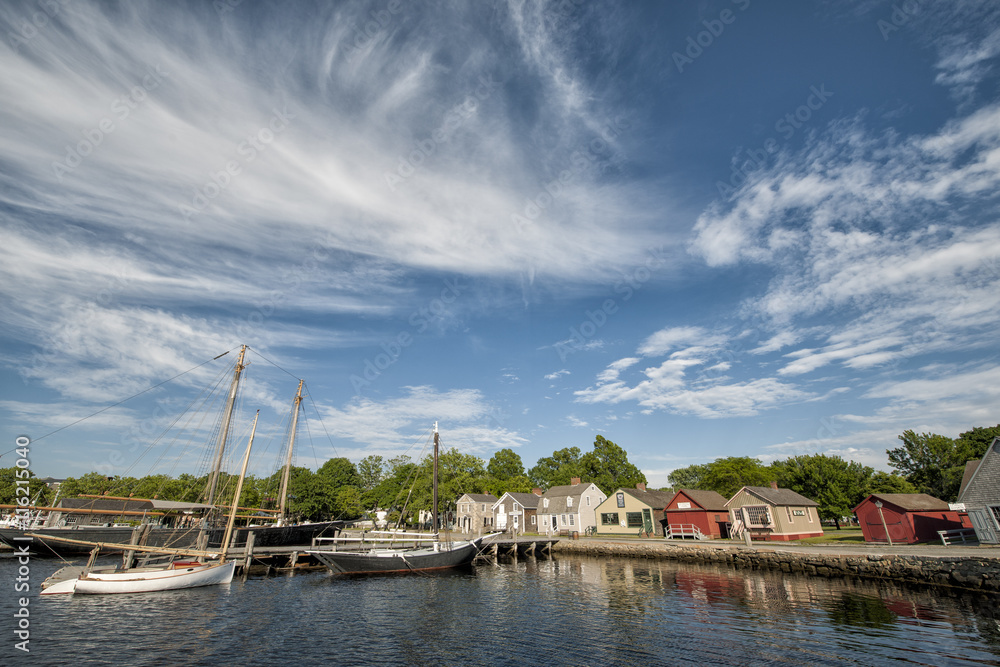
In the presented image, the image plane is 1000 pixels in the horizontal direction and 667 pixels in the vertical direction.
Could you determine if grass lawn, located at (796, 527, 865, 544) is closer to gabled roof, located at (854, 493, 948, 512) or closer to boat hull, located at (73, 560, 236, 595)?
gabled roof, located at (854, 493, 948, 512)

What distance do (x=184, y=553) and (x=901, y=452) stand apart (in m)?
93.7

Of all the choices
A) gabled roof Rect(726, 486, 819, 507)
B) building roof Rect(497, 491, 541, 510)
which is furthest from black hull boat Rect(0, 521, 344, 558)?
gabled roof Rect(726, 486, 819, 507)

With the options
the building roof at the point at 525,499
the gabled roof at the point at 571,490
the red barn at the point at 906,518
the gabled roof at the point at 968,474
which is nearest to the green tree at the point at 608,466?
the building roof at the point at 525,499

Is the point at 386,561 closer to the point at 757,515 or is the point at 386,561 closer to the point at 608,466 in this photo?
the point at 757,515

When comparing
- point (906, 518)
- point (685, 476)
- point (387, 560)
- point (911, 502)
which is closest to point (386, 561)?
point (387, 560)

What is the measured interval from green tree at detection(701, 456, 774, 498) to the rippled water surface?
48.9 meters

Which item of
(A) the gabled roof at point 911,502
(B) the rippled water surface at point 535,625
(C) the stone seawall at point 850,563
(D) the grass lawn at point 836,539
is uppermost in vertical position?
(A) the gabled roof at point 911,502

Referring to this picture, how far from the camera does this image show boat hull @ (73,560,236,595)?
81.5 feet

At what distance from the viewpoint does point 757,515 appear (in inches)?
1677

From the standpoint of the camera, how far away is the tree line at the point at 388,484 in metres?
79.1

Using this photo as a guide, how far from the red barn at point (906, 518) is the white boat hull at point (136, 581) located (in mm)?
49625

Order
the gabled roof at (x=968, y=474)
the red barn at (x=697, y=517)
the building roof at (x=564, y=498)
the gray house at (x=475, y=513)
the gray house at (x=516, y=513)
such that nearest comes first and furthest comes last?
the gabled roof at (x=968, y=474), the red barn at (x=697, y=517), the building roof at (x=564, y=498), the gray house at (x=516, y=513), the gray house at (x=475, y=513)

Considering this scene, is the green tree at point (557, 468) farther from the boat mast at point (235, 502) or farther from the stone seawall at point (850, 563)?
the boat mast at point (235, 502)

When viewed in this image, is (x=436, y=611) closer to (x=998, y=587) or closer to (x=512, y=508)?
(x=998, y=587)
